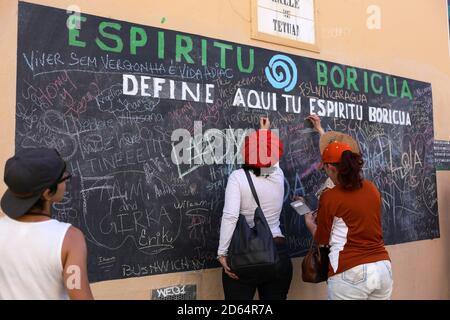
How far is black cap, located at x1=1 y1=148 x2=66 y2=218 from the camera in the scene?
81.0 inches

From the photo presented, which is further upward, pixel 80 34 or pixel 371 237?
pixel 80 34

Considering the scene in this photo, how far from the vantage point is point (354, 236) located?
320 cm

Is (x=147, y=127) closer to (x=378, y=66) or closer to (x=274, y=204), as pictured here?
(x=274, y=204)

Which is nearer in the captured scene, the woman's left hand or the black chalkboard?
the black chalkboard

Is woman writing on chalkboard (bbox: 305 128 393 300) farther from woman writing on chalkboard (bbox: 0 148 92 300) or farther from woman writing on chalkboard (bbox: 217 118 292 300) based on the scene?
woman writing on chalkboard (bbox: 0 148 92 300)

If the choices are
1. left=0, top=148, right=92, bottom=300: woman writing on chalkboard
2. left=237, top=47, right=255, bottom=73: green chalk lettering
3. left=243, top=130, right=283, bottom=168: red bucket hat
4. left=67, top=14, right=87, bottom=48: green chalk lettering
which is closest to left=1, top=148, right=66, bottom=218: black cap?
left=0, top=148, right=92, bottom=300: woman writing on chalkboard

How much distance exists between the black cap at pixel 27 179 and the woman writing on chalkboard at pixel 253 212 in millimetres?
1626

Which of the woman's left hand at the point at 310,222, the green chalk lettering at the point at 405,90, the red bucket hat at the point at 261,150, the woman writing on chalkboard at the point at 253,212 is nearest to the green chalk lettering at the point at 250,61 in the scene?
the red bucket hat at the point at 261,150

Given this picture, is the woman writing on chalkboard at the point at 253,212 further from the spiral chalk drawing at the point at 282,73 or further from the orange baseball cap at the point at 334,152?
the spiral chalk drawing at the point at 282,73

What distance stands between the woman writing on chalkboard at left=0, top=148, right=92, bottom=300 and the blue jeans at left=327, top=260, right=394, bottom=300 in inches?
70.7

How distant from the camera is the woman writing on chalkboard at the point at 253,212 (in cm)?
350

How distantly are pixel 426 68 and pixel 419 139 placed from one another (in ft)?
3.26
